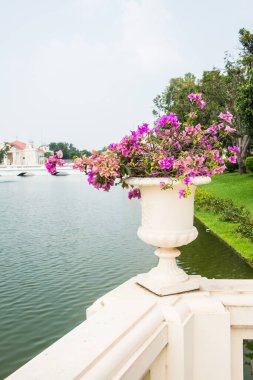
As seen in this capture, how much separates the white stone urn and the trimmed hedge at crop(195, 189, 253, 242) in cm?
1166

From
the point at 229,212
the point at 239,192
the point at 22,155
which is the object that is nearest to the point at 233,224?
the point at 229,212

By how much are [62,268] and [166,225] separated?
9853 mm

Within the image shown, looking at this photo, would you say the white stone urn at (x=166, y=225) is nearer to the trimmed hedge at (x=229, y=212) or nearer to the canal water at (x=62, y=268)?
the canal water at (x=62, y=268)

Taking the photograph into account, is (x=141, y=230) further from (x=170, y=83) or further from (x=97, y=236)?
(x=170, y=83)

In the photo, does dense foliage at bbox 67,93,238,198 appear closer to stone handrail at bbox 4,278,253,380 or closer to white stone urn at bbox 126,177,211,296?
white stone urn at bbox 126,177,211,296

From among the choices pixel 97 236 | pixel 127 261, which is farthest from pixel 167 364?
pixel 97 236

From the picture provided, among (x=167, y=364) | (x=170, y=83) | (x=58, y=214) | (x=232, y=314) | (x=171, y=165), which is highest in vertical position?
(x=170, y=83)

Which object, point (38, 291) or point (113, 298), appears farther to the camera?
point (38, 291)

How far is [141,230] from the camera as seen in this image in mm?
3041

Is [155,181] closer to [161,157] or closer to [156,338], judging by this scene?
[161,157]

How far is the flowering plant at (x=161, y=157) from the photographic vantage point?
296 cm

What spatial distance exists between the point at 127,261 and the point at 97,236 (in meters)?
4.71

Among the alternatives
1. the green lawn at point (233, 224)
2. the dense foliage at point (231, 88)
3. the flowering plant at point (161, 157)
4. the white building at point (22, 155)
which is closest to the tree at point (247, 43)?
the dense foliage at point (231, 88)

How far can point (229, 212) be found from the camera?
718 inches
